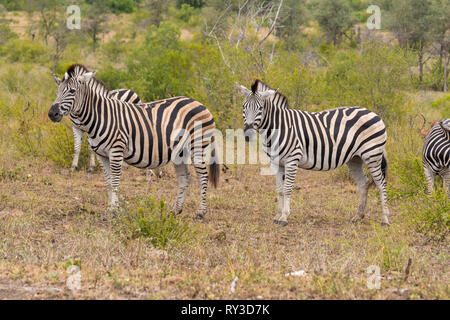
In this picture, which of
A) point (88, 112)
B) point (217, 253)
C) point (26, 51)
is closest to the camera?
point (217, 253)

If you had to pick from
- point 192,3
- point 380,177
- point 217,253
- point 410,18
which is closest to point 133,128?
point 217,253

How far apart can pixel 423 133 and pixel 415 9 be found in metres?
20.0

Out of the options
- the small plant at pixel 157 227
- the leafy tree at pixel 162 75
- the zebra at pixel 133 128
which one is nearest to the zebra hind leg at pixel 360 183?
the zebra at pixel 133 128

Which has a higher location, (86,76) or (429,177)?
(86,76)

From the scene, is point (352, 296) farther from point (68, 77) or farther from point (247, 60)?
point (247, 60)

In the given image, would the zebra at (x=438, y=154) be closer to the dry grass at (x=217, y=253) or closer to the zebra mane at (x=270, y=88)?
the dry grass at (x=217, y=253)

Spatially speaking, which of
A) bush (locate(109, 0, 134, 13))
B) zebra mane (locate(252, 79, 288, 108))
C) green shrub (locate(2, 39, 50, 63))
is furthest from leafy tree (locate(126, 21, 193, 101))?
bush (locate(109, 0, 134, 13))

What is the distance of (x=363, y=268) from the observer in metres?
5.06

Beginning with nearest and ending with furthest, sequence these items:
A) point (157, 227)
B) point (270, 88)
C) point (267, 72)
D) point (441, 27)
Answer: point (157, 227)
point (270, 88)
point (267, 72)
point (441, 27)

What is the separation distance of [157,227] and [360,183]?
3367mm

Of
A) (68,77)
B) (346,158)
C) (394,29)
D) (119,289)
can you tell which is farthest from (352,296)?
(394,29)

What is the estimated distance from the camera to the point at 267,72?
11.9 meters

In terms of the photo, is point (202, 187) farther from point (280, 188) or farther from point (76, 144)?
point (76, 144)

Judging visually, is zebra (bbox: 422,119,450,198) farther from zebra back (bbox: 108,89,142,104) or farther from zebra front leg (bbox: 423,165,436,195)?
zebra back (bbox: 108,89,142,104)
